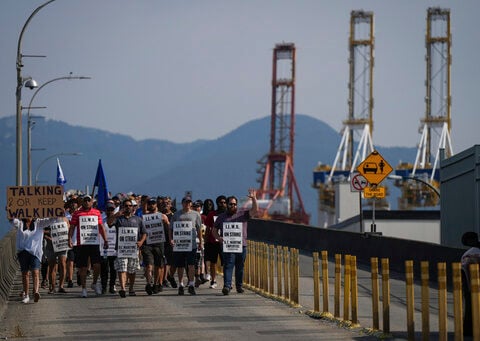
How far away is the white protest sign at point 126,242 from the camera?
Result: 70.4 feet

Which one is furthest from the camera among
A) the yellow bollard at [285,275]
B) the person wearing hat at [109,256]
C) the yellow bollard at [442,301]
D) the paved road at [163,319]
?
the person wearing hat at [109,256]

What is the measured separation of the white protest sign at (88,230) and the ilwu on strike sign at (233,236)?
2186 millimetres

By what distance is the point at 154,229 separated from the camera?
71.9ft

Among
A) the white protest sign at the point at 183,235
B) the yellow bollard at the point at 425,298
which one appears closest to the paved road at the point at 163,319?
the white protest sign at the point at 183,235

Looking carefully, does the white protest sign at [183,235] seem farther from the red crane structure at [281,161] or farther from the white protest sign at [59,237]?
the red crane structure at [281,161]

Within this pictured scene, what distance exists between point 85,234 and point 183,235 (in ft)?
5.47

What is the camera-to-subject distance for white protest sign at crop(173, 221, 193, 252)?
2223cm

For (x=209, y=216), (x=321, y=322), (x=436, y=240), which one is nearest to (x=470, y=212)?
(x=209, y=216)

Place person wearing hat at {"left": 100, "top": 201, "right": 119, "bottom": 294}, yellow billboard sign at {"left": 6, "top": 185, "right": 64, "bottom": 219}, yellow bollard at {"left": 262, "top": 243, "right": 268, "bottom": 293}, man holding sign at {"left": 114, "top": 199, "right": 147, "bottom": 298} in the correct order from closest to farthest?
yellow billboard sign at {"left": 6, "top": 185, "right": 64, "bottom": 219} < man holding sign at {"left": 114, "top": 199, "right": 147, "bottom": 298} < person wearing hat at {"left": 100, "top": 201, "right": 119, "bottom": 294} < yellow bollard at {"left": 262, "top": 243, "right": 268, "bottom": 293}

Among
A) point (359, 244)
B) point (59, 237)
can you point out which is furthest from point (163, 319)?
point (359, 244)

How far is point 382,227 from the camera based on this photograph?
67812mm

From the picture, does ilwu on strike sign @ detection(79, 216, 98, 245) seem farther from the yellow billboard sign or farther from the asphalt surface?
the asphalt surface

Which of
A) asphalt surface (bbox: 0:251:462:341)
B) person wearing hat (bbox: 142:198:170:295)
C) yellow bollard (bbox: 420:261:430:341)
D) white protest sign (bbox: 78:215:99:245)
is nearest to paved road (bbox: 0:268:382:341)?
asphalt surface (bbox: 0:251:462:341)

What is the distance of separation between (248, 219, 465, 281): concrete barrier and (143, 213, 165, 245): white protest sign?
20.0ft
